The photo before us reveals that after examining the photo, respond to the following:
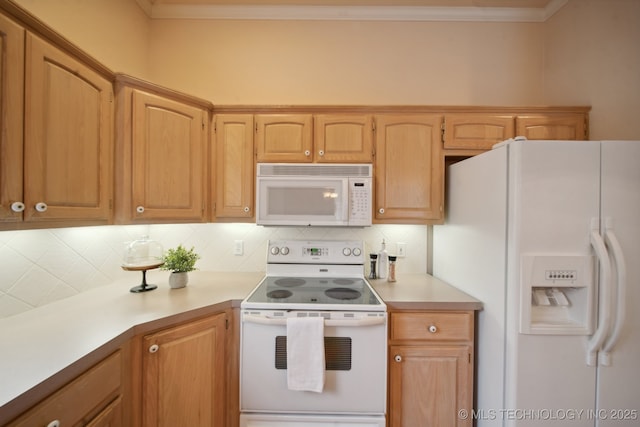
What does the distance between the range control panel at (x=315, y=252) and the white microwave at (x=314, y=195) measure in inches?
11.5

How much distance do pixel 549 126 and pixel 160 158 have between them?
2606mm

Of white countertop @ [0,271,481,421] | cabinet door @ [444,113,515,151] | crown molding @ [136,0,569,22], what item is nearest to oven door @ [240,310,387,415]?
white countertop @ [0,271,481,421]

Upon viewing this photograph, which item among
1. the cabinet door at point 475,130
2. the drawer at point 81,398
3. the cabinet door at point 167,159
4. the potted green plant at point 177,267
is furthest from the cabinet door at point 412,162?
the drawer at point 81,398

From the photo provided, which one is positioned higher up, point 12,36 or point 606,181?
point 12,36

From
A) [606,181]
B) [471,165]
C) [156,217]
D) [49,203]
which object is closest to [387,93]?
[471,165]

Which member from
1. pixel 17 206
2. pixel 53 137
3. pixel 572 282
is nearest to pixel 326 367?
pixel 572 282

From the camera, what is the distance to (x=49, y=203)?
103cm

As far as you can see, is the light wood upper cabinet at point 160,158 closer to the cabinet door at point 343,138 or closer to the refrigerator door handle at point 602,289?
the cabinet door at point 343,138

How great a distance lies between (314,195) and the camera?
1670 millimetres

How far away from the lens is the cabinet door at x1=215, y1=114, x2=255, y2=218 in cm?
173

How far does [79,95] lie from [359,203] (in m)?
1.58

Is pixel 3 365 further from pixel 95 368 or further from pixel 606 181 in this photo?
pixel 606 181

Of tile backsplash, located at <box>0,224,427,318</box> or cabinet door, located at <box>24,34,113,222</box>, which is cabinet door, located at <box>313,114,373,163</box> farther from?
cabinet door, located at <box>24,34,113,222</box>

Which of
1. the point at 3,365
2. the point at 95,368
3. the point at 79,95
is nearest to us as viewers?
the point at 3,365
